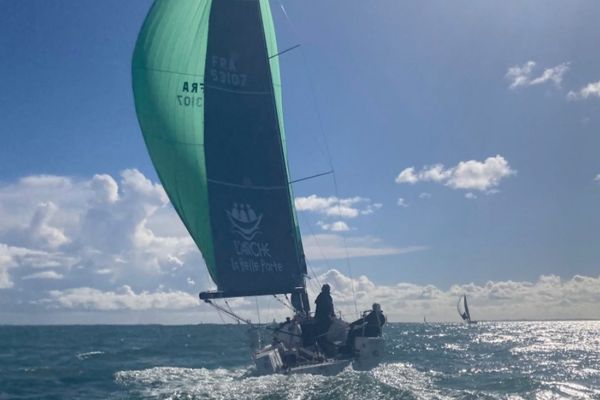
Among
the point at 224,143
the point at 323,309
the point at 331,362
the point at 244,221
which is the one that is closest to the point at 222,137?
the point at 224,143

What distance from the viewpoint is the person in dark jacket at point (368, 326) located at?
57.4 ft

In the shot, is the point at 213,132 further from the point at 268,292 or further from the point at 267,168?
the point at 268,292

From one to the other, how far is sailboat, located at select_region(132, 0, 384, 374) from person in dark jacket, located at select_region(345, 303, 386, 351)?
59 centimetres

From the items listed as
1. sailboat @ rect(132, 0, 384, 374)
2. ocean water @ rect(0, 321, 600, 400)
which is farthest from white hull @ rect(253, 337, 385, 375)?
sailboat @ rect(132, 0, 384, 374)

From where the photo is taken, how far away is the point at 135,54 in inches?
741

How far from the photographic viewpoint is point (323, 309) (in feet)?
59.3

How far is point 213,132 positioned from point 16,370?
12.7 m

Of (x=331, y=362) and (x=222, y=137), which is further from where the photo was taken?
(x=222, y=137)

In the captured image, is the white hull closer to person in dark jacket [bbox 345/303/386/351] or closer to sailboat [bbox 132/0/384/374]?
person in dark jacket [bbox 345/303/386/351]

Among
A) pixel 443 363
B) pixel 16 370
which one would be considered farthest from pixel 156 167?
pixel 443 363

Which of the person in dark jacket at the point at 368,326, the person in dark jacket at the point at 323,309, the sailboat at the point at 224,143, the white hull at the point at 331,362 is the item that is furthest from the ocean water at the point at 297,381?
the sailboat at the point at 224,143

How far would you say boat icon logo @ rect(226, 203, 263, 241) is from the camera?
18578mm

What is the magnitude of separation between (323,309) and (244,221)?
3685 millimetres

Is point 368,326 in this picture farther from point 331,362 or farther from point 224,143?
point 224,143
